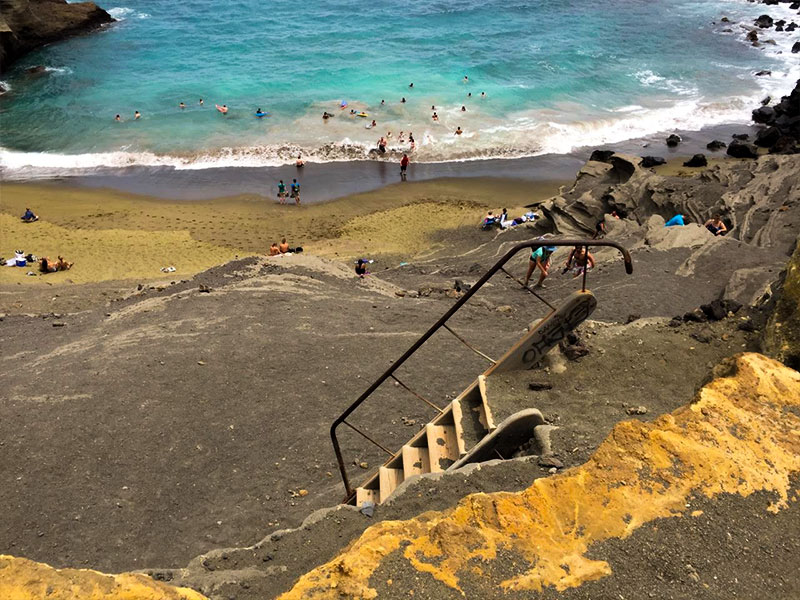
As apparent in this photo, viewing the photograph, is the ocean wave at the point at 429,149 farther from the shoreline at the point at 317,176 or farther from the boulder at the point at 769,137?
the boulder at the point at 769,137

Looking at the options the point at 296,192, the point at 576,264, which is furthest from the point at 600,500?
the point at 296,192

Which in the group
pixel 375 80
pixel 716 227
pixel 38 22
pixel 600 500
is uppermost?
pixel 38 22

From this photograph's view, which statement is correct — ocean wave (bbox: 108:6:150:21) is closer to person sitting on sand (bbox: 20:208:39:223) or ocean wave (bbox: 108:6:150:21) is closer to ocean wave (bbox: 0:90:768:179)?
ocean wave (bbox: 0:90:768:179)

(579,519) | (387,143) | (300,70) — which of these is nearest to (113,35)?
(300,70)

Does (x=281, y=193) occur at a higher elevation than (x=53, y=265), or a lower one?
higher

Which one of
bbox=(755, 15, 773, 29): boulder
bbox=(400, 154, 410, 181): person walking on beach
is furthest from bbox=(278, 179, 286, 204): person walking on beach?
bbox=(755, 15, 773, 29): boulder

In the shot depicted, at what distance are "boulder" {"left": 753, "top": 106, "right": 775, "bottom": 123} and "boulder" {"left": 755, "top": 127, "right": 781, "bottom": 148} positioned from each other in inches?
175

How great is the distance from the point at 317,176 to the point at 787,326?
25.2 metres

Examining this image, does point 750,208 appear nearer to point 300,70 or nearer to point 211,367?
point 211,367

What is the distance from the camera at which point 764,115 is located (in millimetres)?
37125

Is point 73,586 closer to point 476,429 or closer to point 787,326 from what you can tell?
point 476,429

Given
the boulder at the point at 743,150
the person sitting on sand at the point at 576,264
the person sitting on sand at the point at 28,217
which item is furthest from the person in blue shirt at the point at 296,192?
the boulder at the point at 743,150

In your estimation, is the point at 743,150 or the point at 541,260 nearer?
the point at 541,260

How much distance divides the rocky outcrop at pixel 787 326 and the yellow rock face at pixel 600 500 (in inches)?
60.7
